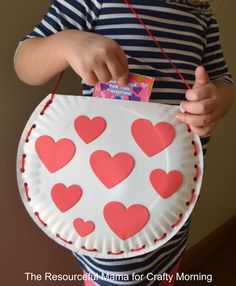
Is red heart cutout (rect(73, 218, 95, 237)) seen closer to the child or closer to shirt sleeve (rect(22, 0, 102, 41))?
the child

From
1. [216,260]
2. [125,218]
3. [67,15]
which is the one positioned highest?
[67,15]

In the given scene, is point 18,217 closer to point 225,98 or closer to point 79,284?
point 79,284

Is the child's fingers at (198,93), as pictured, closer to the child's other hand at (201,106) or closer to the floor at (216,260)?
the child's other hand at (201,106)

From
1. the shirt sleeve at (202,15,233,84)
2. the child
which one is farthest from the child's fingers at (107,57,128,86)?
the shirt sleeve at (202,15,233,84)

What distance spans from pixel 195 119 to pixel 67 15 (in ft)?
0.70

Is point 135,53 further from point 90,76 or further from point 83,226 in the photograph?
point 83,226

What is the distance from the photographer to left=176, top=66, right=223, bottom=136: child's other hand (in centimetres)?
45

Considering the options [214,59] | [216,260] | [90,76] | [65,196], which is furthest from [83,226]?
[216,260]

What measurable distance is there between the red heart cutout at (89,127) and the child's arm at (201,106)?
9cm

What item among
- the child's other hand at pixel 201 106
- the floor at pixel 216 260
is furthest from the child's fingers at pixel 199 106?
the floor at pixel 216 260

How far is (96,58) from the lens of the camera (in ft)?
1.37

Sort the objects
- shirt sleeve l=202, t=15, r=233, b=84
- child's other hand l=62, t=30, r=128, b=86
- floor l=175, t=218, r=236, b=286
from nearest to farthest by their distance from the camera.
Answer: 1. child's other hand l=62, t=30, r=128, b=86
2. shirt sleeve l=202, t=15, r=233, b=84
3. floor l=175, t=218, r=236, b=286

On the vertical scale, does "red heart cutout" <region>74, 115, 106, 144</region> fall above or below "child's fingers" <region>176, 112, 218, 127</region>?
above

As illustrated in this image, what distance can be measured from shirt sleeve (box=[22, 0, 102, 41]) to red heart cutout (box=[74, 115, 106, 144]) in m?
0.13
